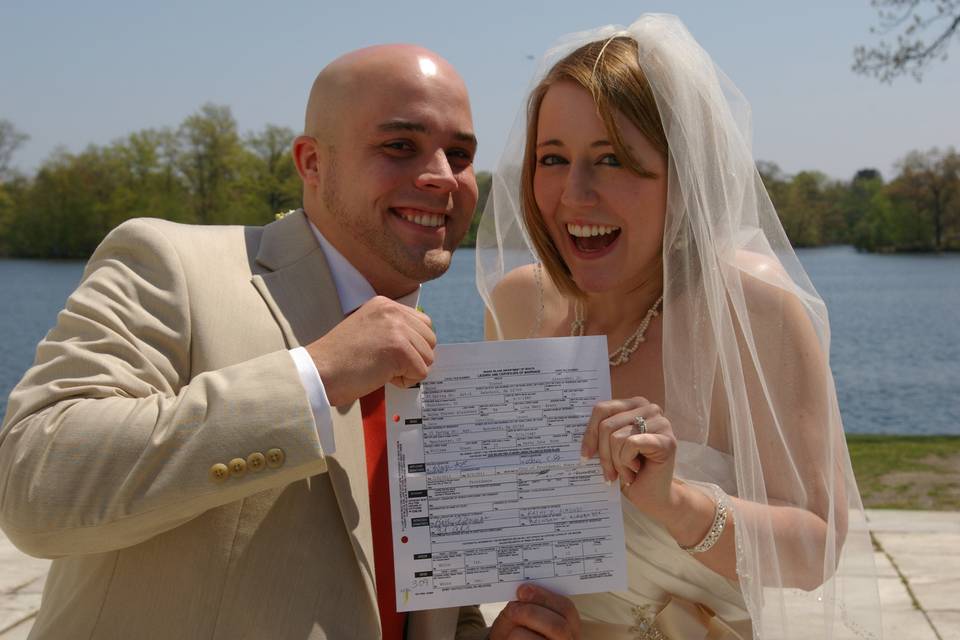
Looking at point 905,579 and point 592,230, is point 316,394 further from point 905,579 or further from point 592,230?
point 905,579

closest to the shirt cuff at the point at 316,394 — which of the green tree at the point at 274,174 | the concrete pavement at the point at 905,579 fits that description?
→ the concrete pavement at the point at 905,579

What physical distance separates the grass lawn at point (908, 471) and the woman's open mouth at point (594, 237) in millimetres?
6005

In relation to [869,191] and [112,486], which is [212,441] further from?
[869,191]

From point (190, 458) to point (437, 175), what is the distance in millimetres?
1064

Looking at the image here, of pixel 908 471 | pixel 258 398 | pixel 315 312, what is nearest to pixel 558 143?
pixel 315 312

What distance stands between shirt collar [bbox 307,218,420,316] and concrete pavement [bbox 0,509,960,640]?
3610 millimetres

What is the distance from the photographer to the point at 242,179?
5681 centimetres

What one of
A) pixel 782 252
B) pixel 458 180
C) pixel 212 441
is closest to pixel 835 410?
pixel 782 252

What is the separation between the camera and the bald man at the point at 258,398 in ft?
6.29

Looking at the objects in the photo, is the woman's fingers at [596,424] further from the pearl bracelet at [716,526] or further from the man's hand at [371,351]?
the pearl bracelet at [716,526]

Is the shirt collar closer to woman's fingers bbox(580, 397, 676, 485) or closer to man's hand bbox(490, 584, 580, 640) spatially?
woman's fingers bbox(580, 397, 676, 485)

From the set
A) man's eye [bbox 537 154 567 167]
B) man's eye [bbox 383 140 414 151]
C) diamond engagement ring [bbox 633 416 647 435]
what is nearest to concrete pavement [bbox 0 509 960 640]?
man's eye [bbox 537 154 567 167]

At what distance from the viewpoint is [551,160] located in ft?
9.97

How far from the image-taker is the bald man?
6.29ft
